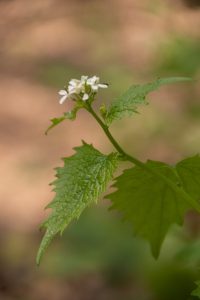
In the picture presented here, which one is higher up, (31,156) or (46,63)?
(46,63)

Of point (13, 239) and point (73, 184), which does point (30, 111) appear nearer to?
point (13, 239)

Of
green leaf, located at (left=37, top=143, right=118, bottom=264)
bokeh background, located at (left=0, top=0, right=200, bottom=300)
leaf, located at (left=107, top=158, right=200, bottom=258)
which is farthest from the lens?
bokeh background, located at (left=0, top=0, right=200, bottom=300)

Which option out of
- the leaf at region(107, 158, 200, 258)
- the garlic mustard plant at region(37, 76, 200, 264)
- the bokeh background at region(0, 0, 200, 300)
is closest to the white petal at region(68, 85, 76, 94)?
the garlic mustard plant at region(37, 76, 200, 264)

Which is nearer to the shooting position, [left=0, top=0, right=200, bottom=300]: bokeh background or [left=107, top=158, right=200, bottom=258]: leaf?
[left=107, top=158, right=200, bottom=258]: leaf

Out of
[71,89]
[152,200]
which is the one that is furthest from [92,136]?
[71,89]

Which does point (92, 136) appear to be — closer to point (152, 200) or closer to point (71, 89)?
point (152, 200)

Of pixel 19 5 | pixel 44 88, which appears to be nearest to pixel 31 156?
pixel 44 88

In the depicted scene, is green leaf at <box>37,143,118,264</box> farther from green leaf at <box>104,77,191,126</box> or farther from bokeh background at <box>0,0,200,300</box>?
bokeh background at <box>0,0,200,300</box>
